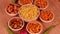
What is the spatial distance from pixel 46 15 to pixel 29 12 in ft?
0.45

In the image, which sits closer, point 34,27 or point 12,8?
point 34,27

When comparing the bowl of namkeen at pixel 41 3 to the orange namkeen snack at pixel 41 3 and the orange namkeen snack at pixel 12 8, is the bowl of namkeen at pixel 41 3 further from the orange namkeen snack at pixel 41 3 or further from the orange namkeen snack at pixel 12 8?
the orange namkeen snack at pixel 12 8

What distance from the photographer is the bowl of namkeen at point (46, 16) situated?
53.6 inches

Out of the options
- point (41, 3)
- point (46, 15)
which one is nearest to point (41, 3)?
point (41, 3)

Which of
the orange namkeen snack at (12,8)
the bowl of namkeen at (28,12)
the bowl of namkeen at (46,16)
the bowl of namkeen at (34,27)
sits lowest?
the bowl of namkeen at (34,27)

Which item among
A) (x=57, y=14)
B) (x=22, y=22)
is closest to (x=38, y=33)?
(x=22, y=22)

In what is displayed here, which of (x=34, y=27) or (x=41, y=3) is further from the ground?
(x=41, y=3)

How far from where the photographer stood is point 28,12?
1.38m

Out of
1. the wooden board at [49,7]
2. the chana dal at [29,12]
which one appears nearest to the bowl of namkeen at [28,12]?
the chana dal at [29,12]

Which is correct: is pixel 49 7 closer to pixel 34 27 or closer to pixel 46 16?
pixel 46 16

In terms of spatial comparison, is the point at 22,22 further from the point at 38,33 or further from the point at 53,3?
the point at 53,3

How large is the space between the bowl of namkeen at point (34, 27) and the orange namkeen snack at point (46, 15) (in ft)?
0.23

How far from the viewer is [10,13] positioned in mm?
1397

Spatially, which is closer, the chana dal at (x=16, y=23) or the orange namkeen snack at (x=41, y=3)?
the chana dal at (x=16, y=23)
